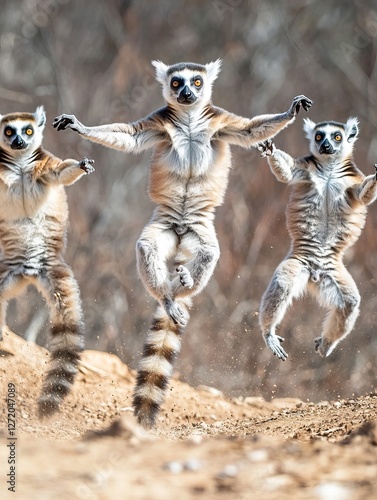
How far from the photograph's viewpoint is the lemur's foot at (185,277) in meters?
6.83

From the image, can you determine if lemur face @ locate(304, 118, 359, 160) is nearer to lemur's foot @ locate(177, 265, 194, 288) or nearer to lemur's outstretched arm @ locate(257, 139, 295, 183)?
lemur's outstretched arm @ locate(257, 139, 295, 183)

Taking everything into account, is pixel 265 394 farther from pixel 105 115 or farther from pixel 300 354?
pixel 105 115

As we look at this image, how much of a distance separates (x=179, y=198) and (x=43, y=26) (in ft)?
27.7

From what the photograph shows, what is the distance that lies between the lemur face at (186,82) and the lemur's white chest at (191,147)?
0.55ft

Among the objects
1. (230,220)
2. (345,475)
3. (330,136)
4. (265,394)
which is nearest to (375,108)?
(230,220)

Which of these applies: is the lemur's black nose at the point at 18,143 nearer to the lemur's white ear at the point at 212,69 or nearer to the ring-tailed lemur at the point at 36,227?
the ring-tailed lemur at the point at 36,227

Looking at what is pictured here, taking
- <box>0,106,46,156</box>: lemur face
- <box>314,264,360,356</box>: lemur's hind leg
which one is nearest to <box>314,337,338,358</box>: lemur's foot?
<box>314,264,360,356</box>: lemur's hind leg

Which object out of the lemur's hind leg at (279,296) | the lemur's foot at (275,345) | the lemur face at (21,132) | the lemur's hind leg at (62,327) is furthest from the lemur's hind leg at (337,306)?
the lemur face at (21,132)

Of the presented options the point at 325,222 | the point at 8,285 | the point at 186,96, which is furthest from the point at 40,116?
the point at 325,222

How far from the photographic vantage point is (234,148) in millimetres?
12125

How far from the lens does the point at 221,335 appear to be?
11.0 m

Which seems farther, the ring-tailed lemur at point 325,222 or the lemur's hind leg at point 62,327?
the ring-tailed lemur at point 325,222

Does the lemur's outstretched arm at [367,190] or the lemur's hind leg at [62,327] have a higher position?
the lemur's outstretched arm at [367,190]

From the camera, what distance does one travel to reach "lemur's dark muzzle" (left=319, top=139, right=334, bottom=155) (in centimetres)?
747
